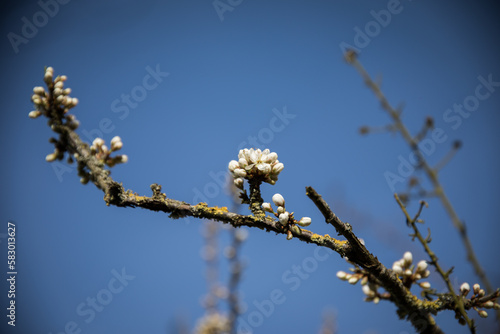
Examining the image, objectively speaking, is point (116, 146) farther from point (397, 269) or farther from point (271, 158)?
point (397, 269)

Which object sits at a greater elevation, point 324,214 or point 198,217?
point 198,217

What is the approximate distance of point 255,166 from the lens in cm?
193

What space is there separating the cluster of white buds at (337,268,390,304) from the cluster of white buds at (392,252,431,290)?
166mm

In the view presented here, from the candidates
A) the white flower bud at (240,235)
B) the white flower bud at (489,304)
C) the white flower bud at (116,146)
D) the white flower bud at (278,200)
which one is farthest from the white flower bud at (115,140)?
the white flower bud at (240,235)

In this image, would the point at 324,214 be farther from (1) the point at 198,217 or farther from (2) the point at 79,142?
(2) the point at 79,142

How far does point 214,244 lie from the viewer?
8.88 meters

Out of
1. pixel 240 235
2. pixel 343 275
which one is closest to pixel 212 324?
pixel 240 235

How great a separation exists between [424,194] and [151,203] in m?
1.48

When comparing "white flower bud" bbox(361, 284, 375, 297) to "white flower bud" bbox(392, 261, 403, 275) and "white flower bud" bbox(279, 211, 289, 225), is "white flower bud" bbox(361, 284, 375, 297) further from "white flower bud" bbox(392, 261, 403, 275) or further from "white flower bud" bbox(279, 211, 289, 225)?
"white flower bud" bbox(279, 211, 289, 225)

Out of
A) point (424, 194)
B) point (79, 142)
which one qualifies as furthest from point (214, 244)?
point (424, 194)

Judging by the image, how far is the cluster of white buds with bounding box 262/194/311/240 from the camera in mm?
1635

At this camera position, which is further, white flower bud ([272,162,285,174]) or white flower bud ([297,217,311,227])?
white flower bud ([272,162,285,174])

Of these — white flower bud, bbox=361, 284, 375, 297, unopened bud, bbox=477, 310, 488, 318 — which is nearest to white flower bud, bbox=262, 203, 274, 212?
white flower bud, bbox=361, 284, 375, 297

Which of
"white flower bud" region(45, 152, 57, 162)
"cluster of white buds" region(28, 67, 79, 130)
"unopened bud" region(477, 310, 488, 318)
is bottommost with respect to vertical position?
"unopened bud" region(477, 310, 488, 318)
